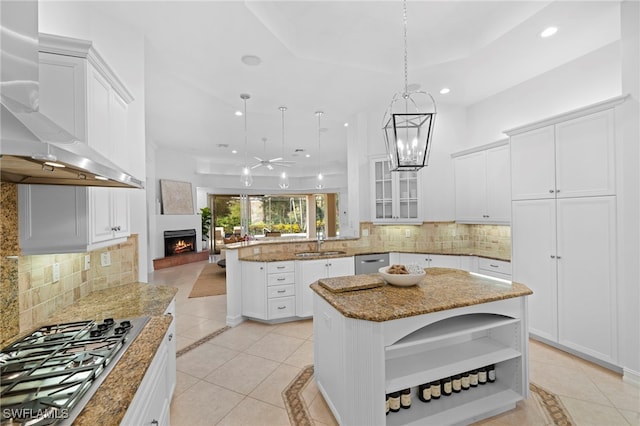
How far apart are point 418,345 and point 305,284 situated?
2084 millimetres

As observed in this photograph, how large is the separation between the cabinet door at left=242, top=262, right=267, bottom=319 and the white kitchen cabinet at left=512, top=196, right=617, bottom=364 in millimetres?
3057

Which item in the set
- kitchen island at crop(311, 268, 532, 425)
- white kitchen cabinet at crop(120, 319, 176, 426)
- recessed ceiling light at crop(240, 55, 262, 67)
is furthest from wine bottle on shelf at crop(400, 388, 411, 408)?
recessed ceiling light at crop(240, 55, 262, 67)

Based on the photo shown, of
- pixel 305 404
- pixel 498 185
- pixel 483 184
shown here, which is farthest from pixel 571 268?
pixel 305 404

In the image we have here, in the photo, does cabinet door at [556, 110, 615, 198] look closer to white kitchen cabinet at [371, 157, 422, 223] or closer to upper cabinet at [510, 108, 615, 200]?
upper cabinet at [510, 108, 615, 200]

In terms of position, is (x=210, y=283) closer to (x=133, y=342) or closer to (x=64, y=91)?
(x=133, y=342)

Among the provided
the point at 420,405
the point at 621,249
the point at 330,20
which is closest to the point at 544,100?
the point at 621,249

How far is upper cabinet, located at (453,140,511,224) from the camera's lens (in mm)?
3721

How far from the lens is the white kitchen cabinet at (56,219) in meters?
1.51

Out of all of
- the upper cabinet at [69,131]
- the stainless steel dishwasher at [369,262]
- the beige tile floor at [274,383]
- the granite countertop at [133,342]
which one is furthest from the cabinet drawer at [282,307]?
the upper cabinet at [69,131]

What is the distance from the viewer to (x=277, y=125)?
571 centimetres

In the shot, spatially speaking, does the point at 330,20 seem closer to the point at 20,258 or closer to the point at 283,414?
the point at 20,258

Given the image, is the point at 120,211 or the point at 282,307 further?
the point at 282,307

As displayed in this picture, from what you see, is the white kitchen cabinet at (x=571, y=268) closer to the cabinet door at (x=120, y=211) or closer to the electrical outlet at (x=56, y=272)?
the cabinet door at (x=120, y=211)

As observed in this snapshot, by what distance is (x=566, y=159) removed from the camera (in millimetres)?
2762
